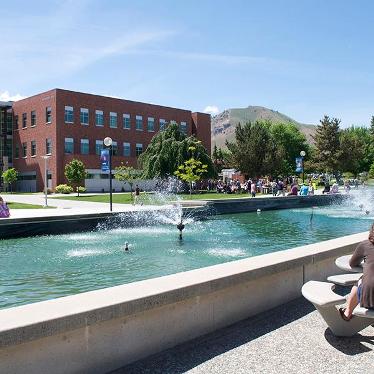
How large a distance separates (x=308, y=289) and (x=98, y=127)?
186 feet

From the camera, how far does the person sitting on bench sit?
14.9ft

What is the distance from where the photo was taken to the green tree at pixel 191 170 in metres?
42.4

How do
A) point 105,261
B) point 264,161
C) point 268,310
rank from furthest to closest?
point 264,161 → point 105,261 → point 268,310

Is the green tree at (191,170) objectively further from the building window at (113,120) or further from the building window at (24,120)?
the building window at (24,120)

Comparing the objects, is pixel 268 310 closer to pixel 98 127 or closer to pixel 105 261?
pixel 105 261

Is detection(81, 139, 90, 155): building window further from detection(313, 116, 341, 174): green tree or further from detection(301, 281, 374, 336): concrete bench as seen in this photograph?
detection(301, 281, 374, 336): concrete bench

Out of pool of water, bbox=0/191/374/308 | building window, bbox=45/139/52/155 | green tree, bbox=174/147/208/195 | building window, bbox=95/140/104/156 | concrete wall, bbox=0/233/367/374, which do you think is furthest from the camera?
building window, bbox=95/140/104/156

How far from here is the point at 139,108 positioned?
65000 millimetres

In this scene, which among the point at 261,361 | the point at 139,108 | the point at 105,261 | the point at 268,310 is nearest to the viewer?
the point at 261,361

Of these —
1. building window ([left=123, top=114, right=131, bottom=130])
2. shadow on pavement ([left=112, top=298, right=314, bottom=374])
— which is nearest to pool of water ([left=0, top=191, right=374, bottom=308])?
shadow on pavement ([left=112, top=298, right=314, bottom=374])

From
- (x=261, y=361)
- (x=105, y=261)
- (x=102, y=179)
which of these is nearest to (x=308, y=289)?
(x=261, y=361)

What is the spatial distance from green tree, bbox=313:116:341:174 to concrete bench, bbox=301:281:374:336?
2661 inches

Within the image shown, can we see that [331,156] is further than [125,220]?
Yes

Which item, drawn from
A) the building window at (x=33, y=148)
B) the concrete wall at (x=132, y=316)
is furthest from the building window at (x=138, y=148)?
the concrete wall at (x=132, y=316)
